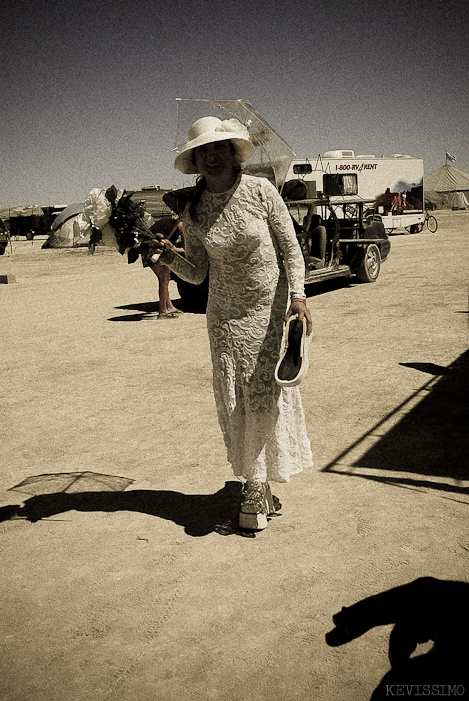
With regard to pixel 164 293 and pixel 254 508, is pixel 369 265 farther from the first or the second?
pixel 254 508

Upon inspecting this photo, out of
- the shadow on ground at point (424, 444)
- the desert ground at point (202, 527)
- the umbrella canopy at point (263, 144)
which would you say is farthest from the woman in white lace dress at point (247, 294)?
the umbrella canopy at point (263, 144)

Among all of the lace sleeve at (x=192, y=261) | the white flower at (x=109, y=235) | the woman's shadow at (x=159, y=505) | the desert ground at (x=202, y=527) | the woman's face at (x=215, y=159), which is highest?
the woman's face at (x=215, y=159)

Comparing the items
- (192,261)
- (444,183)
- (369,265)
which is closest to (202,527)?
(192,261)

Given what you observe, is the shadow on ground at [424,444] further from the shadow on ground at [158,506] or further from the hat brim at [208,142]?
the hat brim at [208,142]

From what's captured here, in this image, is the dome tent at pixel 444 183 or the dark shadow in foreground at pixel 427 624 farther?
the dome tent at pixel 444 183

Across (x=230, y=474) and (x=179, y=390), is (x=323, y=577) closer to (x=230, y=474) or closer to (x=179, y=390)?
(x=230, y=474)

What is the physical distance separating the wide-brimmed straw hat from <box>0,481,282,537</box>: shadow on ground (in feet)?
6.58

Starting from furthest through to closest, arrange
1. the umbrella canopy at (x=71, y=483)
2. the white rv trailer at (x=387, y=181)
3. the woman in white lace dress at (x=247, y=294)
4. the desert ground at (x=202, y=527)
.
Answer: the white rv trailer at (x=387, y=181) < the umbrella canopy at (x=71, y=483) < the woman in white lace dress at (x=247, y=294) < the desert ground at (x=202, y=527)

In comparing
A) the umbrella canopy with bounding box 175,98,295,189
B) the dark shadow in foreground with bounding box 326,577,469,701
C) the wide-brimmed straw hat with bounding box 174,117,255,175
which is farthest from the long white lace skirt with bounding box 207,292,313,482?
the umbrella canopy with bounding box 175,98,295,189

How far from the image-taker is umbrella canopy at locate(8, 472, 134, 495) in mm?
3982

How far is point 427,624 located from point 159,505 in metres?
2.92

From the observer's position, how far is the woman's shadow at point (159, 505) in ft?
11.4

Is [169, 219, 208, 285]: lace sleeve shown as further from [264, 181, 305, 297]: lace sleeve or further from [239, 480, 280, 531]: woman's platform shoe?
[239, 480, 280, 531]: woman's platform shoe

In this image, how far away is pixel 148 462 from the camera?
4.34 meters
